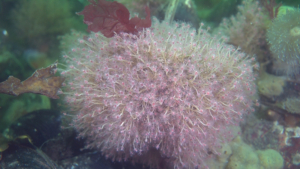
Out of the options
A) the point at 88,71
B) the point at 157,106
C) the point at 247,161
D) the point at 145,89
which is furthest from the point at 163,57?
the point at 247,161

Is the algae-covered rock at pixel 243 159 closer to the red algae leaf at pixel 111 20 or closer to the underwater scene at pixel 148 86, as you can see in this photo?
the underwater scene at pixel 148 86

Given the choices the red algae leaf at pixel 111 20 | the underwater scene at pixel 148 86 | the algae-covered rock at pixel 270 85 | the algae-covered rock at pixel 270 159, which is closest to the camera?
the underwater scene at pixel 148 86

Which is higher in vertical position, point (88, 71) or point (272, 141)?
point (88, 71)

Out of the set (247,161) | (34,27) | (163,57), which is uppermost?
(163,57)

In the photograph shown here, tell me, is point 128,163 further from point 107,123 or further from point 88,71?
point 88,71

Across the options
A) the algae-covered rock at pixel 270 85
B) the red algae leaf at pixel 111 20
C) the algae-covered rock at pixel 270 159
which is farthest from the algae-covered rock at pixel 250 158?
the red algae leaf at pixel 111 20

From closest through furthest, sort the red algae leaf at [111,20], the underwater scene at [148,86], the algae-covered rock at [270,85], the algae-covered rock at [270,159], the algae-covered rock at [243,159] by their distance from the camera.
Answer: the underwater scene at [148,86] < the red algae leaf at [111,20] < the algae-covered rock at [243,159] < the algae-covered rock at [270,159] < the algae-covered rock at [270,85]

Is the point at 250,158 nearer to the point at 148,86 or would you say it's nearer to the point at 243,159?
the point at 243,159
